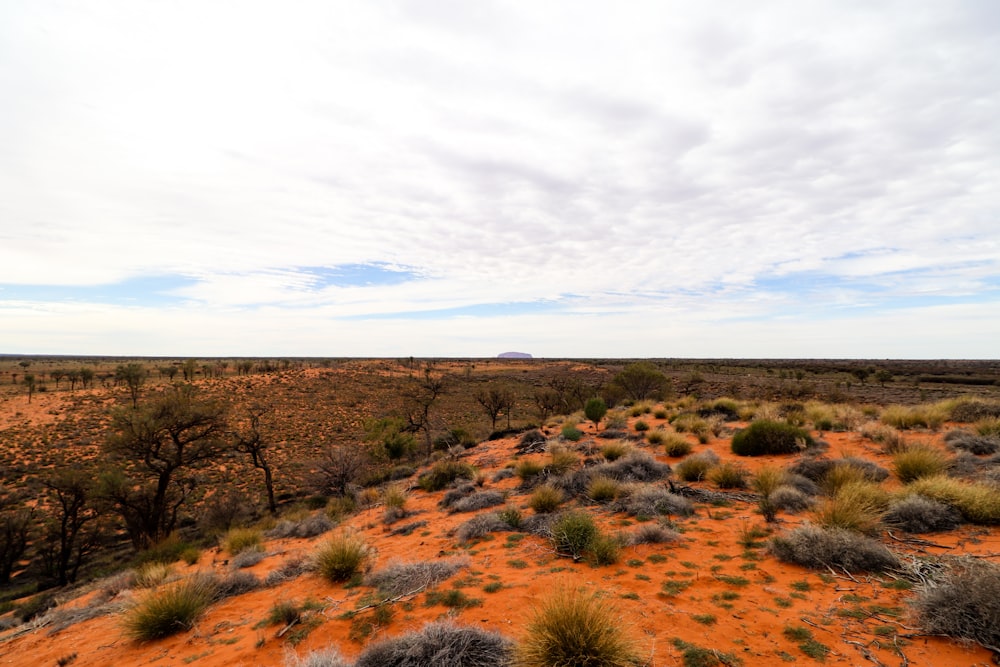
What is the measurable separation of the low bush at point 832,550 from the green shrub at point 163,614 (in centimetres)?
1004

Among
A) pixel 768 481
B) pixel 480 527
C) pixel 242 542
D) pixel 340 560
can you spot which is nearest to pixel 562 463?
pixel 480 527

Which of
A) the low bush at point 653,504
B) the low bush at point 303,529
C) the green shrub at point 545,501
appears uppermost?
the low bush at point 653,504

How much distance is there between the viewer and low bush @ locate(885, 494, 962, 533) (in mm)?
6848

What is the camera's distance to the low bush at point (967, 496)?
684 centimetres

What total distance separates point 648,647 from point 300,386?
197 ft

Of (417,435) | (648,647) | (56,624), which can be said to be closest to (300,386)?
(417,435)

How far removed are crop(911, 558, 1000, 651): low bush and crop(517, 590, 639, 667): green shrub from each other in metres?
3.31

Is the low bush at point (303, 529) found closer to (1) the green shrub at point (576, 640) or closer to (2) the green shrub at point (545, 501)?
(2) the green shrub at point (545, 501)

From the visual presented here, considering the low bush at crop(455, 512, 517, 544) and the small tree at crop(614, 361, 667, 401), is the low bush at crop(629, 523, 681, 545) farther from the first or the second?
the small tree at crop(614, 361, 667, 401)

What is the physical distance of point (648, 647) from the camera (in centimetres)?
461

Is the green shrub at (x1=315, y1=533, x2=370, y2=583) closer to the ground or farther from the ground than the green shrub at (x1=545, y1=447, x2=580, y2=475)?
closer to the ground

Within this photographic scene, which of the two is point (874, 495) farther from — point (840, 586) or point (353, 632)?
point (353, 632)

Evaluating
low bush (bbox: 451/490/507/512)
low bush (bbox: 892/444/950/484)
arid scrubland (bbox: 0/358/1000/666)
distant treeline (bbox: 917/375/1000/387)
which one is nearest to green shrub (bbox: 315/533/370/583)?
arid scrubland (bbox: 0/358/1000/666)

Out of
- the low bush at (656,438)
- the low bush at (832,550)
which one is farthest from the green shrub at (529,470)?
the low bush at (832,550)
